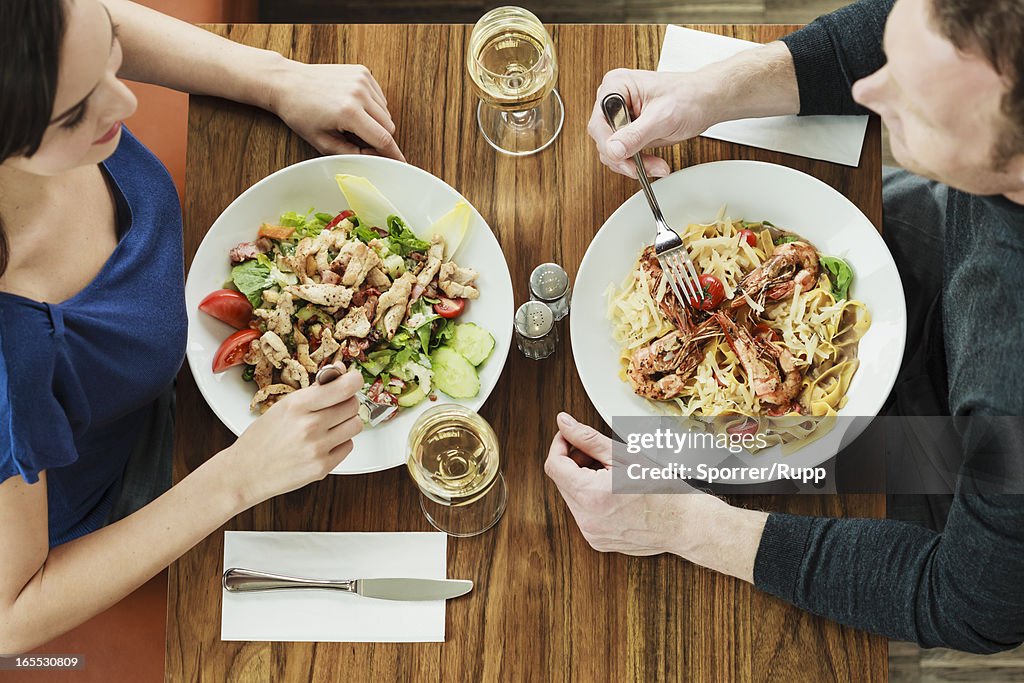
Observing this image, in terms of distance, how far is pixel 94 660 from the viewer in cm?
169

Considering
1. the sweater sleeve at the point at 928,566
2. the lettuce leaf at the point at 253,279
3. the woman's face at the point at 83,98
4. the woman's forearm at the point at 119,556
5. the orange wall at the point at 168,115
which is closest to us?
the woman's face at the point at 83,98

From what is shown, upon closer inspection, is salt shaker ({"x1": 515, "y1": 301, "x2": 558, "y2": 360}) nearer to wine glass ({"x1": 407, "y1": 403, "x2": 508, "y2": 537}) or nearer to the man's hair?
wine glass ({"x1": 407, "y1": 403, "x2": 508, "y2": 537})

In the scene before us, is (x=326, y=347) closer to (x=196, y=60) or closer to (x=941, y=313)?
(x=196, y=60)

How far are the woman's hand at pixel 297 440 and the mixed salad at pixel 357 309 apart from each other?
9 centimetres

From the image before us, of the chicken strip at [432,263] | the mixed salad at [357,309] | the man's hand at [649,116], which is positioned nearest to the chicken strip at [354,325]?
the mixed salad at [357,309]

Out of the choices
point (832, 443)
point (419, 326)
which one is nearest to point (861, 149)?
point (832, 443)

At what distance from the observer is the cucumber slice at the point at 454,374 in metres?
1.36

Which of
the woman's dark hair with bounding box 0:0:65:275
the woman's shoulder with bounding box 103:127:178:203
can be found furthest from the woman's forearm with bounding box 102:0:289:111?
the woman's dark hair with bounding box 0:0:65:275

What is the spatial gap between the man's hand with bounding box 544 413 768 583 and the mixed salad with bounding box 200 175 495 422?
0.78 ft

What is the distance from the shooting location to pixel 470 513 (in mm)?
1392

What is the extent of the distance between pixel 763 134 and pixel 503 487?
0.81 metres

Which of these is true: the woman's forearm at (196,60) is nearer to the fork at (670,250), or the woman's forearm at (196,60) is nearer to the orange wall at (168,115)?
the orange wall at (168,115)

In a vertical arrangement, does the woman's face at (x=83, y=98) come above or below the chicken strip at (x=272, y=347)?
above

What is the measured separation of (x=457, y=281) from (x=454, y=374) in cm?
18
